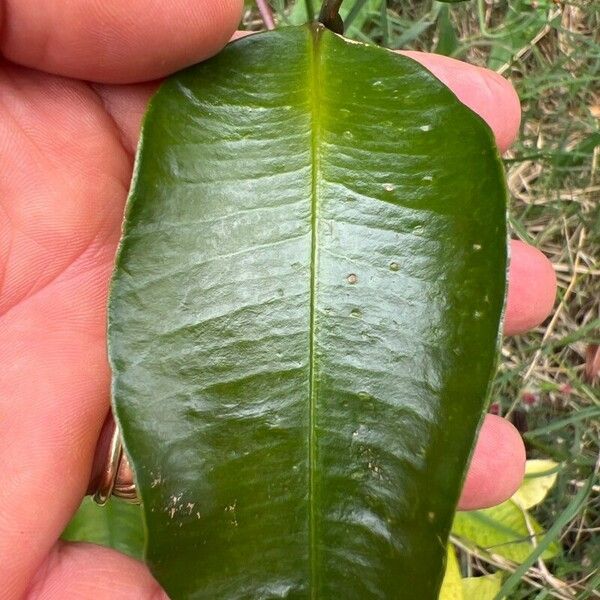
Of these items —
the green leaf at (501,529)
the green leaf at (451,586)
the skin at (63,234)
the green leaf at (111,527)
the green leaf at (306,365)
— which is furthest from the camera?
the green leaf at (501,529)

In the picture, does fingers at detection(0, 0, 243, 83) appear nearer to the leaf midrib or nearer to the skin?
the skin

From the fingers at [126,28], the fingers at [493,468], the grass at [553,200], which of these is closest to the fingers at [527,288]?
the fingers at [493,468]

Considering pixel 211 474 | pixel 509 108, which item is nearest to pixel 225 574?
pixel 211 474

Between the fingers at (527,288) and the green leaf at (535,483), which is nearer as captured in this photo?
the fingers at (527,288)

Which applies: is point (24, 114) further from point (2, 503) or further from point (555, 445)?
point (555, 445)

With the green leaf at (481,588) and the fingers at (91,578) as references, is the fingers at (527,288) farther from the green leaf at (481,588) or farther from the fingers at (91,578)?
the fingers at (91,578)

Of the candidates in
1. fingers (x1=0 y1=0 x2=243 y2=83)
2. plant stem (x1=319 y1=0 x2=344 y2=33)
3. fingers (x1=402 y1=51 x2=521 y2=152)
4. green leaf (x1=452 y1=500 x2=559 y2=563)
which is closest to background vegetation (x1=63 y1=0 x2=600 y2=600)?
green leaf (x1=452 y1=500 x2=559 y2=563)
